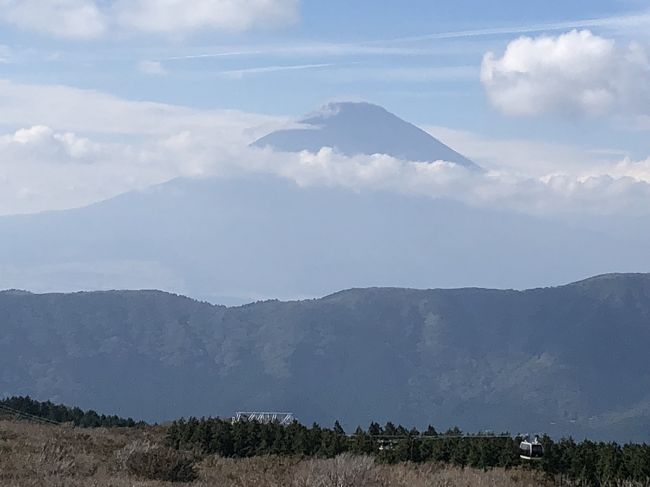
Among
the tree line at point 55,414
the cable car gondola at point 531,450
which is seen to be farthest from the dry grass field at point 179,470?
the tree line at point 55,414

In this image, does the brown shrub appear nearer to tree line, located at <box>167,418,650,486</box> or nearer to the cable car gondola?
tree line, located at <box>167,418,650,486</box>

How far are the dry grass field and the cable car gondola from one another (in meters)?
0.39

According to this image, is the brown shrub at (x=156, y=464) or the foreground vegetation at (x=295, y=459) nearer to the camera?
the foreground vegetation at (x=295, y=459)

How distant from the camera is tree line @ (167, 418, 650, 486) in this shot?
2497cm

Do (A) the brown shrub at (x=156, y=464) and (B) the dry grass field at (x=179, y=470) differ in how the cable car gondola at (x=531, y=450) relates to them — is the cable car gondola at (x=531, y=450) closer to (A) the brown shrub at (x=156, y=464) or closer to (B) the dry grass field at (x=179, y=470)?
(B) the dry grass field at (x=179, y=470)

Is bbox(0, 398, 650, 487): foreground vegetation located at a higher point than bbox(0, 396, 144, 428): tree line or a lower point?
lower

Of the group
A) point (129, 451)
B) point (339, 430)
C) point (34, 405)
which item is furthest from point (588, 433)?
point (129, 451)

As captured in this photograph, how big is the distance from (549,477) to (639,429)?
14964 cm

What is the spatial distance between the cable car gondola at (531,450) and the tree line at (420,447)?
0.40 m

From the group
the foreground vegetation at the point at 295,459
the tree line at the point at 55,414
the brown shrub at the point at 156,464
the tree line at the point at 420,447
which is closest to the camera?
the foreground vegetation at the point at 295,459

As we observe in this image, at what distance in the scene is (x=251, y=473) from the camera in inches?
918

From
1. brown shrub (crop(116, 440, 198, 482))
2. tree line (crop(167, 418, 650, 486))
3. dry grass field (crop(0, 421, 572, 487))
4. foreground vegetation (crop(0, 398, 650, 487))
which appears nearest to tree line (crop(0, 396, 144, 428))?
foreground vegetation (crop(0, 398, 650, 487))

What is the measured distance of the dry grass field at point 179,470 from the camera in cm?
1872

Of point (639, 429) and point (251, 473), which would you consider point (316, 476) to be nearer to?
point (251, 473)
